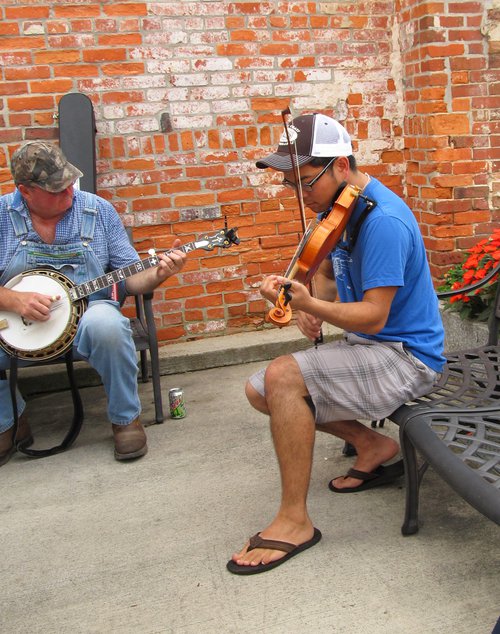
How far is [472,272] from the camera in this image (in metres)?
3.90

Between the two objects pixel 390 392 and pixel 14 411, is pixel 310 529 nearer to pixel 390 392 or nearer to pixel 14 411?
pixel 390 392

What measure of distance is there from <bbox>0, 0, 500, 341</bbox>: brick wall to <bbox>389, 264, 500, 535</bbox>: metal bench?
191 centimetres

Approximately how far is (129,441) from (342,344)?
1248 mm

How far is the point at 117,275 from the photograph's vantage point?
143 inches

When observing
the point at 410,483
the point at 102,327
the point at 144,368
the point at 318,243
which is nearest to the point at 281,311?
the point at 318,243

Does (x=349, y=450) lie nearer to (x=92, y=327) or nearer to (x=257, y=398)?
(x=257, y=398)

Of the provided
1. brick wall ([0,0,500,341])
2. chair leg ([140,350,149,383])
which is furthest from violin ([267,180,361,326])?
brick wall ([0,0,500,341])

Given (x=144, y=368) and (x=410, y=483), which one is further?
(x=144, y=368)

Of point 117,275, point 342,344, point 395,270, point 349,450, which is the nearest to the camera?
point 395,270

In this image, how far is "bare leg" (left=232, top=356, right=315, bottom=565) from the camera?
2.58 m

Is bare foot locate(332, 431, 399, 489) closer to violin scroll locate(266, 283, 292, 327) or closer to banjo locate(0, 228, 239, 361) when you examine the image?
violin scroll locate(266, 283, 292, 327)

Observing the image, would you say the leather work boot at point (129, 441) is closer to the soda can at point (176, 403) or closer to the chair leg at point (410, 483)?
the soda can at point (176, 403)

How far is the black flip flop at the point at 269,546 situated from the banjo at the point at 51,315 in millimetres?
1395

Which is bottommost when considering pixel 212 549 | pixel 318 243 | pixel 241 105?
pixel 212 549
